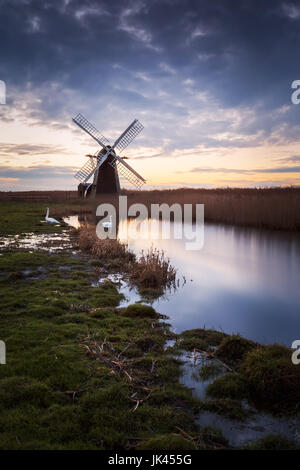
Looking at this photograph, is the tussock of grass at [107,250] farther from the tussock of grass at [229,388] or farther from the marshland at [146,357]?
the tussock of grass at [229,388]

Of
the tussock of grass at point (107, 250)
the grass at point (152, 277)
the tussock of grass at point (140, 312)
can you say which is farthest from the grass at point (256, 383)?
the tussock of grass at point (107, 250)

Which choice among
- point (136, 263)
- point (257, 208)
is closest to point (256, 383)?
point (136, 263)

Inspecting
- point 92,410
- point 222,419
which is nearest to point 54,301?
point 92,410

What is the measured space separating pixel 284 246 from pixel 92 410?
12.7 m

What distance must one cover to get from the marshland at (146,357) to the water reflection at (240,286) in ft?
0.16

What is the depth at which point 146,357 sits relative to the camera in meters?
4.64

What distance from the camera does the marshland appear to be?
125 inches

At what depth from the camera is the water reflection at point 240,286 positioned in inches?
261

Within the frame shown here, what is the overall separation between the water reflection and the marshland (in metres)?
0.05

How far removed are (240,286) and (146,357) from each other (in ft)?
18.6

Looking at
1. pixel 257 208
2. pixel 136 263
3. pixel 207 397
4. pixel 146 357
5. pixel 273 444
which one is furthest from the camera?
pixel 257 208

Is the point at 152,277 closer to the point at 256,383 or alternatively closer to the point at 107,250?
the point at 107,250
